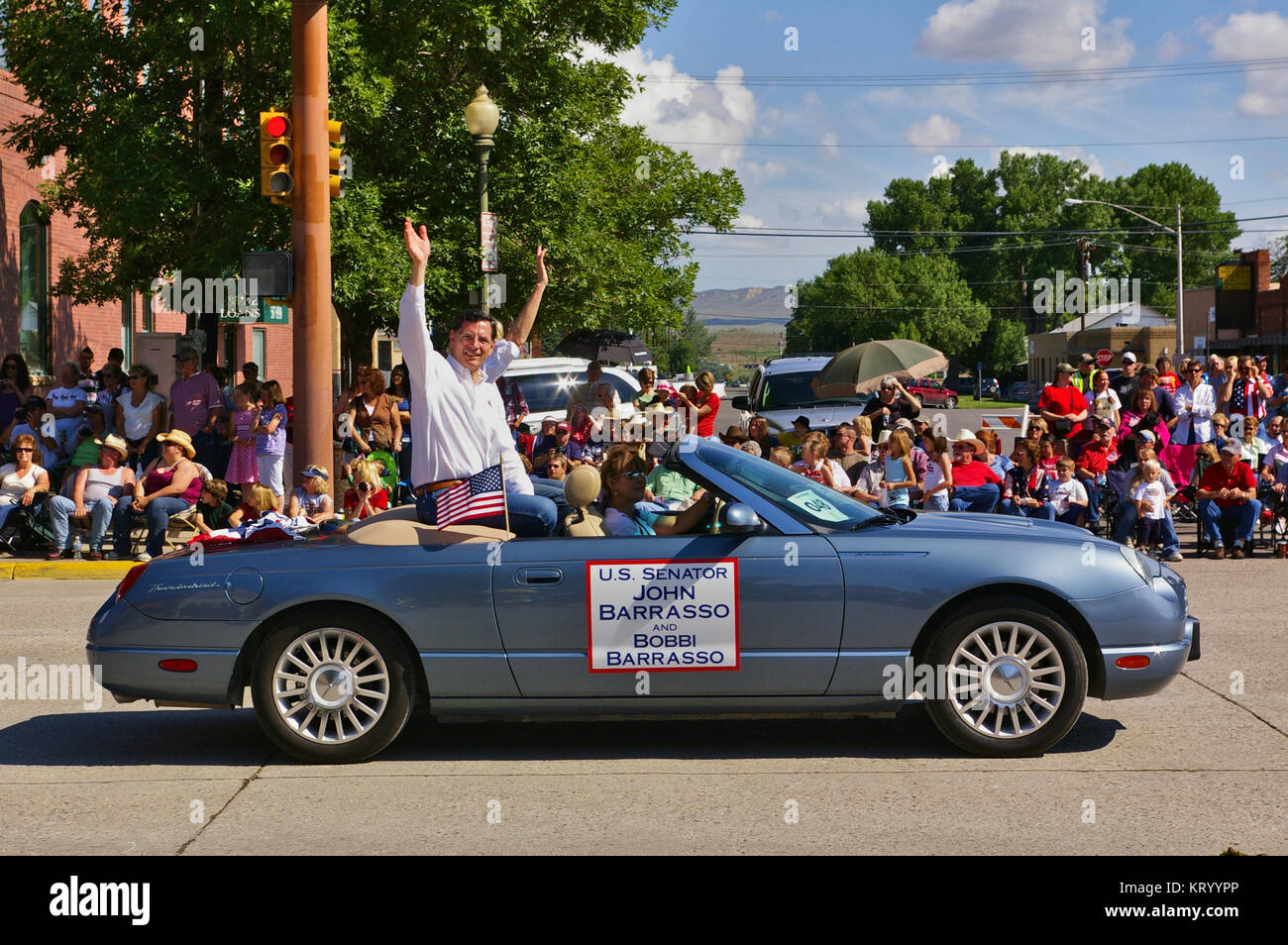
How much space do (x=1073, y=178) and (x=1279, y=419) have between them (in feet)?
410

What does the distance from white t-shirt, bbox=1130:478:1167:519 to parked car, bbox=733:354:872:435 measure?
4.61 metres

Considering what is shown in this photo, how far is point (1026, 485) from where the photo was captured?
1511 centimetres

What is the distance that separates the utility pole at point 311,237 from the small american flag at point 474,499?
7953 millimetres

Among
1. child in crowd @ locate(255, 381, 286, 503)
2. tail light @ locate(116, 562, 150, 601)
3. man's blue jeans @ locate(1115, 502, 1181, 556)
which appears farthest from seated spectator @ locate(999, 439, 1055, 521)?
tail light @ locate(116, 562, 150, 601)

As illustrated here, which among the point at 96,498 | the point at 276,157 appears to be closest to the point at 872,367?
the point at 276,157

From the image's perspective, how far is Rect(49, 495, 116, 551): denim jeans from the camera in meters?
14.8

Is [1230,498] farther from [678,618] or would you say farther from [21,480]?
[21,480]

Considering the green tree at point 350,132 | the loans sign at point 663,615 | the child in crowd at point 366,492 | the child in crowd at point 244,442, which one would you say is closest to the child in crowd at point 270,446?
the child in crowd at point 244,442

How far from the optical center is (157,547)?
1438cm

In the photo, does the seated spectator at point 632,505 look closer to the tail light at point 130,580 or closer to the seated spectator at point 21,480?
the tail light at point 130,580

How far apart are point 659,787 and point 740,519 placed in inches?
46.5

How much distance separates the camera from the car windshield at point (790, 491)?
21.4ft

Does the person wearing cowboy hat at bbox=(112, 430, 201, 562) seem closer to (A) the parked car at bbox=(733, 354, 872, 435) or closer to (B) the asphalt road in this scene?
(B) the asphalt road

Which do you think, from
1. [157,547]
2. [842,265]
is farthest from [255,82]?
[842,265]
